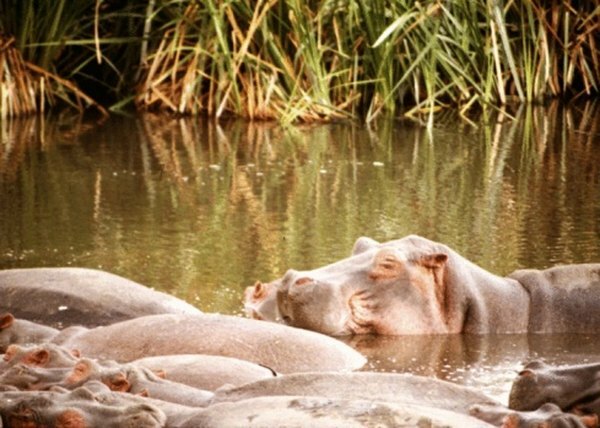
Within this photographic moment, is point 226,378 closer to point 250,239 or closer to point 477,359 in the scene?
point 477,359

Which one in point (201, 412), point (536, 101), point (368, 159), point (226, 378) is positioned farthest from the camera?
point (536, 101)

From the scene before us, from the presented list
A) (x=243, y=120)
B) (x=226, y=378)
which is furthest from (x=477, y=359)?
(x=243, y=120)

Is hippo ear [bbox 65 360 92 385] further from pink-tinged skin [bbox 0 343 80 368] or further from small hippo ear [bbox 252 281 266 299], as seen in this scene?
small hippo ear [bbox 252 281 266 299]

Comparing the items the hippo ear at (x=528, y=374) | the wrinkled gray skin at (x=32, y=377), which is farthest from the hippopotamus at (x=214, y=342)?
the hippo ear at (x=528, y=374)

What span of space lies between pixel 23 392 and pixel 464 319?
226 cm

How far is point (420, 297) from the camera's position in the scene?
557 cm

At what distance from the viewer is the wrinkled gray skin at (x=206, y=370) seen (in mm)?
4348

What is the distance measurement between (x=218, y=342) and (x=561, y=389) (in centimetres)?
137

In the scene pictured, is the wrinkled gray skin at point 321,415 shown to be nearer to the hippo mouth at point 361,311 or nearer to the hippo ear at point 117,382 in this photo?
the hippo ear at point 117,382

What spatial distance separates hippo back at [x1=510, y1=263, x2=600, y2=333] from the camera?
5.67 m

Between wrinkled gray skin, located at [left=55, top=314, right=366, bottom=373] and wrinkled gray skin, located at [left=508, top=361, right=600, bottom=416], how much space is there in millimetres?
1053

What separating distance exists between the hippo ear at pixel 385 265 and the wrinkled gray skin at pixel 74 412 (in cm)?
200

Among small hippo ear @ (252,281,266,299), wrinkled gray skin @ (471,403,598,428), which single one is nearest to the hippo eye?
small hippo ear @ (252,281,266,299)

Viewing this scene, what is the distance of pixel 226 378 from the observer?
4.36 m
